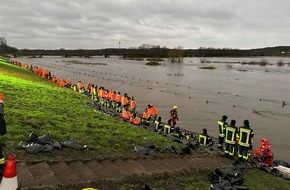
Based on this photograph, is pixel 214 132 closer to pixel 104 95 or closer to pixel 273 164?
pixel 273 164

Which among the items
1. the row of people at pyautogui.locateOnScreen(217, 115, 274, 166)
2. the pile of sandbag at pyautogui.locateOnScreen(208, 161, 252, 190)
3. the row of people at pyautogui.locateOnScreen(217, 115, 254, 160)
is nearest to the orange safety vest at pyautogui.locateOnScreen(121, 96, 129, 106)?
the row of people at pyautogui.locateOnScreen(217, 115, 274, 166)

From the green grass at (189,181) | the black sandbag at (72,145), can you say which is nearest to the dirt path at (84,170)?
the green grass at (189,181)

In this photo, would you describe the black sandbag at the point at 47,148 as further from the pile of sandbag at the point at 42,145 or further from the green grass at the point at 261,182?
the green grass at the point at 261,182

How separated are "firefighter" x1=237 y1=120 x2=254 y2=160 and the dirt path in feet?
9.21

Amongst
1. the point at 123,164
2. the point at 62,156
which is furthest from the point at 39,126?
the point at 123,164

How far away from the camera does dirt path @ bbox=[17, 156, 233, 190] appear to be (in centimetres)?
587

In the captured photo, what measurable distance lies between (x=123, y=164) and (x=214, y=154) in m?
5.67

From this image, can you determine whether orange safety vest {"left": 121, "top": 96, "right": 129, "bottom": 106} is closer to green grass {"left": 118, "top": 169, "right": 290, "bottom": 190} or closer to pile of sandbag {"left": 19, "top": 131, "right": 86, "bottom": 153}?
green grass {"left": 118, "top": 169, "right": 290, "bottom": 190}

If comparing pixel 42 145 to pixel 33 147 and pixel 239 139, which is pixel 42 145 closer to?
pixel 33 147

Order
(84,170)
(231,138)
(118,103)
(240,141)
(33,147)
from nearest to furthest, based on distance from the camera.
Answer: (84,170)
(33,147)
(240,141)
(231,138)
(118,103)

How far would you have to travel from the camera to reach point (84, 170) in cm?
697

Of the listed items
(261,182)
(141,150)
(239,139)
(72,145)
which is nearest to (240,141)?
(239,139)

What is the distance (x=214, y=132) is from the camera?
69.2ft

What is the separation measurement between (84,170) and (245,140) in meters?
7.20
